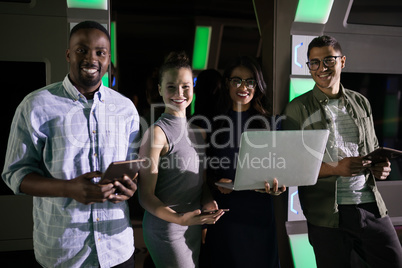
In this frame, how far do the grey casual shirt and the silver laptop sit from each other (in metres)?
0.29

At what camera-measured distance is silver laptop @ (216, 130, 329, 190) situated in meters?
1.58

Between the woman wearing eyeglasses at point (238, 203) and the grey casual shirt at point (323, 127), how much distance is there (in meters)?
0.23

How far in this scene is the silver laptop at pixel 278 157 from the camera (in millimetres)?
1577

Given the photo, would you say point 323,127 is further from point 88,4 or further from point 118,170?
point 88,4

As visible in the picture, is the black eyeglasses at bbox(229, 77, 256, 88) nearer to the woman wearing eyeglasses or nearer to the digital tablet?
the woman wearing eyeglasses

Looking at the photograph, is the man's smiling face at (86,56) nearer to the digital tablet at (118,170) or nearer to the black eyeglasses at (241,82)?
the digital tablet at (118,170)

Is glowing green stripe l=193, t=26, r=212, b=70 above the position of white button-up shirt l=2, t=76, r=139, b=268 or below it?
above

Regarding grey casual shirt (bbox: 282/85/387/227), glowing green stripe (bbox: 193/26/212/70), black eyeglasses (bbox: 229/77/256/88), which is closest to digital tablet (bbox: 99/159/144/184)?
black eyeglasses (bbox: 229/77/256/88)

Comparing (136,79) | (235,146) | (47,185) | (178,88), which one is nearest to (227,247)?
(235,146)

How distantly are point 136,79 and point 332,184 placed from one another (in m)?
4.65

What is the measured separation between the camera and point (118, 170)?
127 cm

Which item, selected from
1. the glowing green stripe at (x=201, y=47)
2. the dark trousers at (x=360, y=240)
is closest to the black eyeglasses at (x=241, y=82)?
the dark trousers at (x=360, y=240)

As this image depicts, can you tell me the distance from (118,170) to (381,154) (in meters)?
1.45

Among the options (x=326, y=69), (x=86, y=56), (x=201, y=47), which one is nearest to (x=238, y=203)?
(x=326, y=69)
